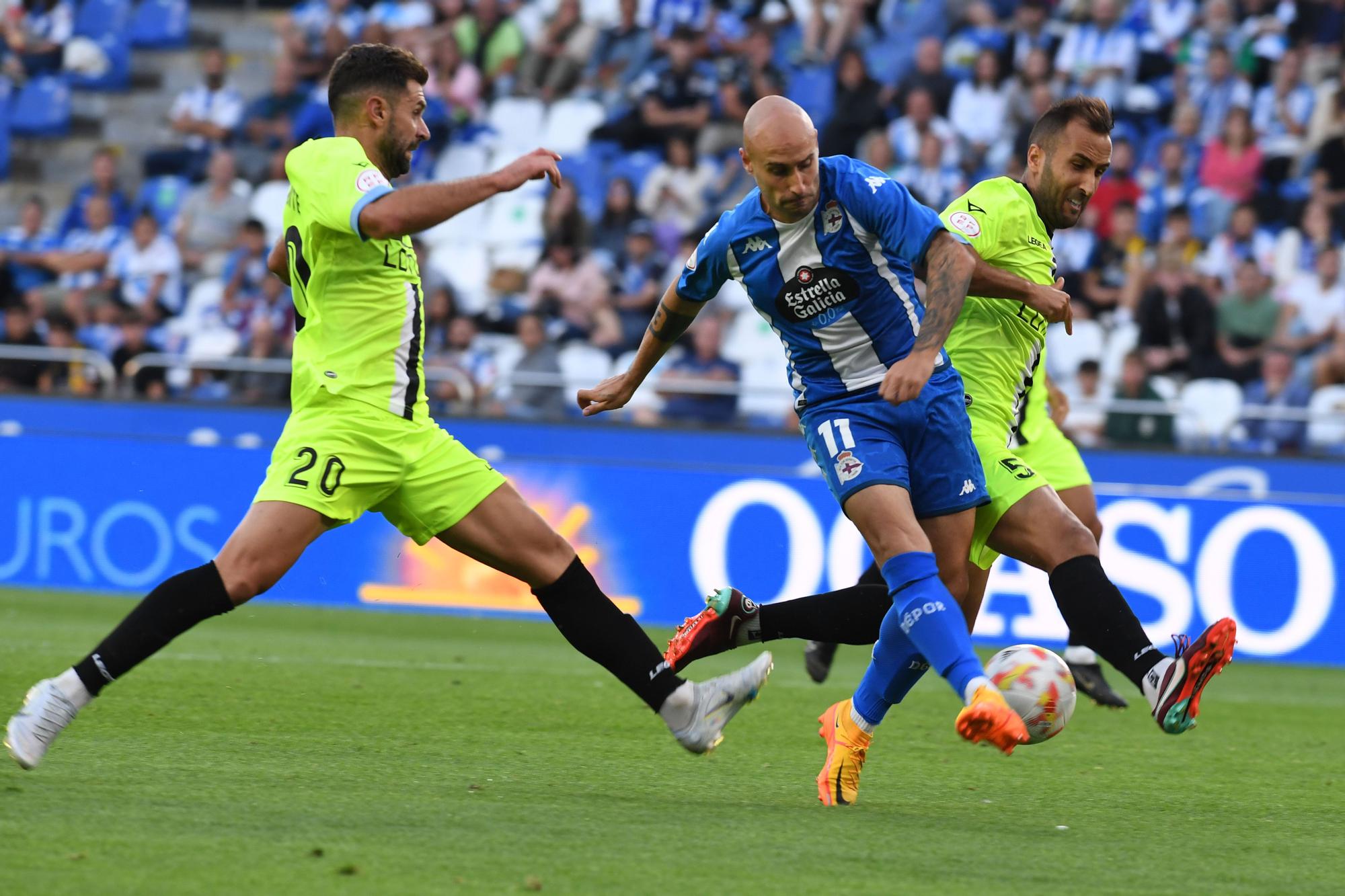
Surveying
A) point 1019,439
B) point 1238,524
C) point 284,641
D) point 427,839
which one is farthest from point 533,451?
point 427,839

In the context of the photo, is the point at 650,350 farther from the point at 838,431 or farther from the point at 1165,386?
the point at 1165,386

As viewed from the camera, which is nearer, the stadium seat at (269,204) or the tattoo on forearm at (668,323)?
the tattoo on forearm at (668,323)

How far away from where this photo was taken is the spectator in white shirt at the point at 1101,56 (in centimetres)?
1636

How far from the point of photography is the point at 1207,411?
14062 mm

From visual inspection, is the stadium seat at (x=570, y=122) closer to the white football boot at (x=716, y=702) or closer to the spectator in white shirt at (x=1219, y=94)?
the spectator in white shirt at (x=1219, y=94)

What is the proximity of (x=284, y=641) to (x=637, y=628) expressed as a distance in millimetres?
5190

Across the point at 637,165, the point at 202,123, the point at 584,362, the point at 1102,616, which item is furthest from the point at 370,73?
the point at 202,123

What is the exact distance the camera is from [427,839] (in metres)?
4.81

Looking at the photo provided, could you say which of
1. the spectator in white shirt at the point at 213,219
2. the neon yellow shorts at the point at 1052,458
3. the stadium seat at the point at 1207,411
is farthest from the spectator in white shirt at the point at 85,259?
the neon yellow shorts at the point at 1052,458

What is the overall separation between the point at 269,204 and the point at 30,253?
7.81ft

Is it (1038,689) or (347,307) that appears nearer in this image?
(1038,689)

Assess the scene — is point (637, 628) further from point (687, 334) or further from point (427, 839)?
point (687, 334)

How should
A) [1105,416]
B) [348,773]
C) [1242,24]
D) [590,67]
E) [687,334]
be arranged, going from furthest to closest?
[590,67] < [1242,24] < [687,334] < [1105,416] < [348,773]

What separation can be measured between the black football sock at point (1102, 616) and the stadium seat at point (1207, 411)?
23.7 feet
